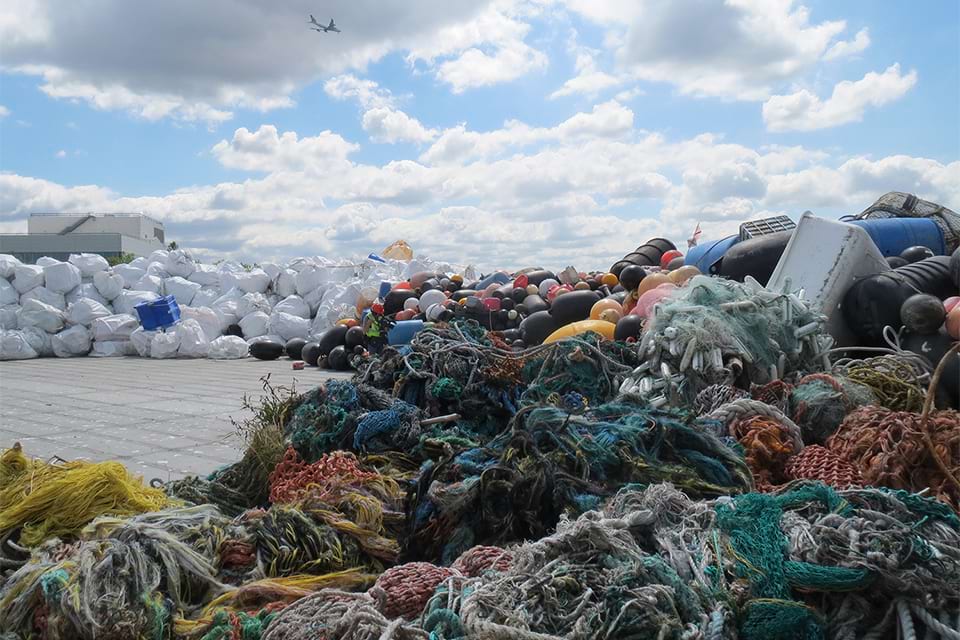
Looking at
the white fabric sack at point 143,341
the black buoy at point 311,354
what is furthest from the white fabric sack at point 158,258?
the black buoy at point 311,354

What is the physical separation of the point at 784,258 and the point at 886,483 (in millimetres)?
3935

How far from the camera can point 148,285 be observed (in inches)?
669

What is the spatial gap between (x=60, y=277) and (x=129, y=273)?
157 cm

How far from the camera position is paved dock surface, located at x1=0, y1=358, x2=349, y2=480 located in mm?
5938

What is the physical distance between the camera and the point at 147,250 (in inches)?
2308

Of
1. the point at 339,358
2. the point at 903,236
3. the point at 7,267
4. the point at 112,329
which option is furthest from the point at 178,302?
the point at 903,236

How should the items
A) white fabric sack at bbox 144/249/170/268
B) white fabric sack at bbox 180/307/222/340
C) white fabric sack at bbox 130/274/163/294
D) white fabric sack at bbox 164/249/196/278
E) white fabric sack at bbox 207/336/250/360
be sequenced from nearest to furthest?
white fabric sack at bbox 207/336/250/360
white fabric sack at bbox 180/307/222/340
white fabric sack at bbox 130/274/163/294
white fabric sack at bbox 164/249/196/278
white fabric sack at bbox 144/249/170/268

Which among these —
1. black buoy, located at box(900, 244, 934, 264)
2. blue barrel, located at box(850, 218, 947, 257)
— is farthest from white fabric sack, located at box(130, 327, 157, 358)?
black buoy, located at box(900, 244, 934, 264)

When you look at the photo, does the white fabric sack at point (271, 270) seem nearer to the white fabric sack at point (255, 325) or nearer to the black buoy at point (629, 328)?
the white fabric sack at point (255, 325)

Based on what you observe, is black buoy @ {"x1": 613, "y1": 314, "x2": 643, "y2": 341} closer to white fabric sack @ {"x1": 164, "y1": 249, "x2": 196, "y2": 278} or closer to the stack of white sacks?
the stack of white sacks

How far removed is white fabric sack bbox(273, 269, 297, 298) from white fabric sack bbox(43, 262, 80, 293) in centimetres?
436

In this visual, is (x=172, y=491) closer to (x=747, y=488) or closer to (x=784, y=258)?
(x=747, y=488)

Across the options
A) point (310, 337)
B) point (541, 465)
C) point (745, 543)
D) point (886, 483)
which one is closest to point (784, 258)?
point (886, 483)

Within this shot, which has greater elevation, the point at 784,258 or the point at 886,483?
the point at 784,258
